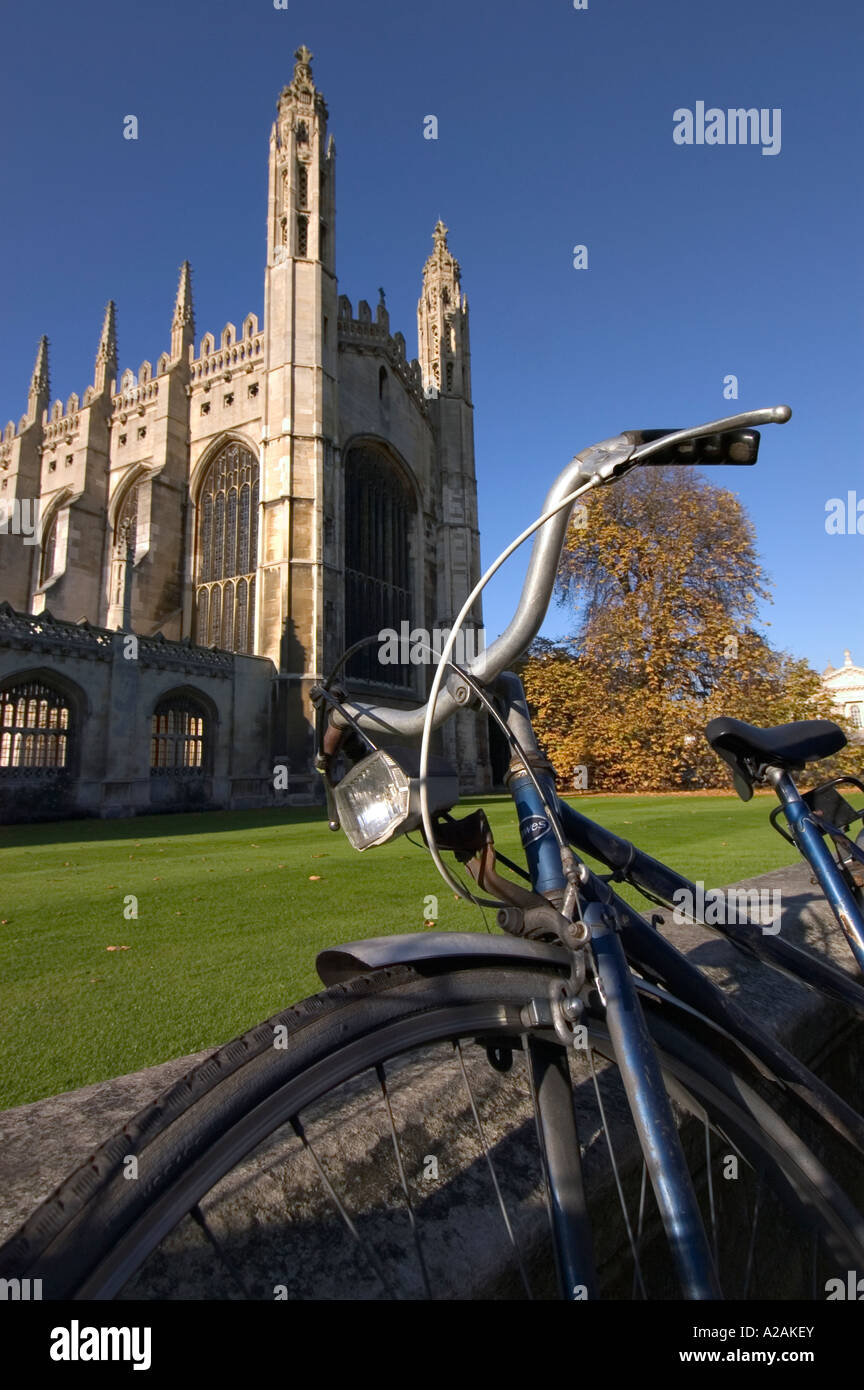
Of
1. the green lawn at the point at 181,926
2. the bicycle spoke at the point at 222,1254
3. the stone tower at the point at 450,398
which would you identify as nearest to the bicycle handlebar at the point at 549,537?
the bicycle spoke at the point at 222,1254

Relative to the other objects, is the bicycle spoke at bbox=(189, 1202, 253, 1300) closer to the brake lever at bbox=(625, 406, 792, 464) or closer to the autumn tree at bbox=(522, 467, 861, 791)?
the brake lever at bbox=(625, 406, 792, 464)

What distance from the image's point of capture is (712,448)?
1.05m

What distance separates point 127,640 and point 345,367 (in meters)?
14.1

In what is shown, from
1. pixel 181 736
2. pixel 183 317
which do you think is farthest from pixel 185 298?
pixel 181 736

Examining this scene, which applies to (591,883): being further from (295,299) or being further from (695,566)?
(295,299)

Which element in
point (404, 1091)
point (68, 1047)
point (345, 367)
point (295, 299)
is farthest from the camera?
point (345, 367)

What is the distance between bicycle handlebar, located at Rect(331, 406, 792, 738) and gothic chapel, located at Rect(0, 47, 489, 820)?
1718 centimetres

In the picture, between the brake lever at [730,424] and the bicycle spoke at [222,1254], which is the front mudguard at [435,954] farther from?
the brake lever at [730,424]

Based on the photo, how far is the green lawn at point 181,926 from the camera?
246cm

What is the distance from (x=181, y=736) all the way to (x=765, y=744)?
20.3 m

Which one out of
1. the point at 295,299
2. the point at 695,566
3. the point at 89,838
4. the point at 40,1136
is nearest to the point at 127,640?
the point at 89,838

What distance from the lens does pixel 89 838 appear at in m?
11.6

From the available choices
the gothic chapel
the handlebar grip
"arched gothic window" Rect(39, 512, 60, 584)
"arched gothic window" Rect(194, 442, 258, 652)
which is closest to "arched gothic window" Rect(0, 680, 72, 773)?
the gothic chapel

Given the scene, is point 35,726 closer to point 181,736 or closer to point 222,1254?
point 181,736
